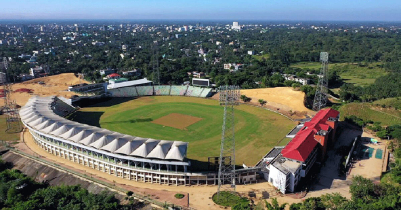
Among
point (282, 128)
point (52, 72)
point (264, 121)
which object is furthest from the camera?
point (52, 72)

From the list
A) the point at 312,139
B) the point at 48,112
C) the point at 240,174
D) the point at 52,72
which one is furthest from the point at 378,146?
the point at 52,72

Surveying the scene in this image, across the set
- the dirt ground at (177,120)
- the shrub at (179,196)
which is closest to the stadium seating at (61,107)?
the dirt ground at (177,120)

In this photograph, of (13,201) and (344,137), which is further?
(344,137)

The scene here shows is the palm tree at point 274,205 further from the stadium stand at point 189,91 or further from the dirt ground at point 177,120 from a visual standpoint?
the stadium stand at point 189,91

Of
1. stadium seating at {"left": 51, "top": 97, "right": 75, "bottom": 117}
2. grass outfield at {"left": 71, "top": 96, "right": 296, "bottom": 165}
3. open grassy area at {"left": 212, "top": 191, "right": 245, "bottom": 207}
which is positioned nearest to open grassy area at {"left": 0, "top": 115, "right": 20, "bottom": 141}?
stadium seating at {"left": 51, "top": 97, "right": 75, "bottom": 117}

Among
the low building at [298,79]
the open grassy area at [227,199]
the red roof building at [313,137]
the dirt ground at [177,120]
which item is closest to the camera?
the open grassy area at [227,199]

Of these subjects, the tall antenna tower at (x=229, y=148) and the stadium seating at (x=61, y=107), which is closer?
the tall antenna tower at (x=229, y=148)

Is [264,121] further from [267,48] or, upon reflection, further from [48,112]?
[267,48]
